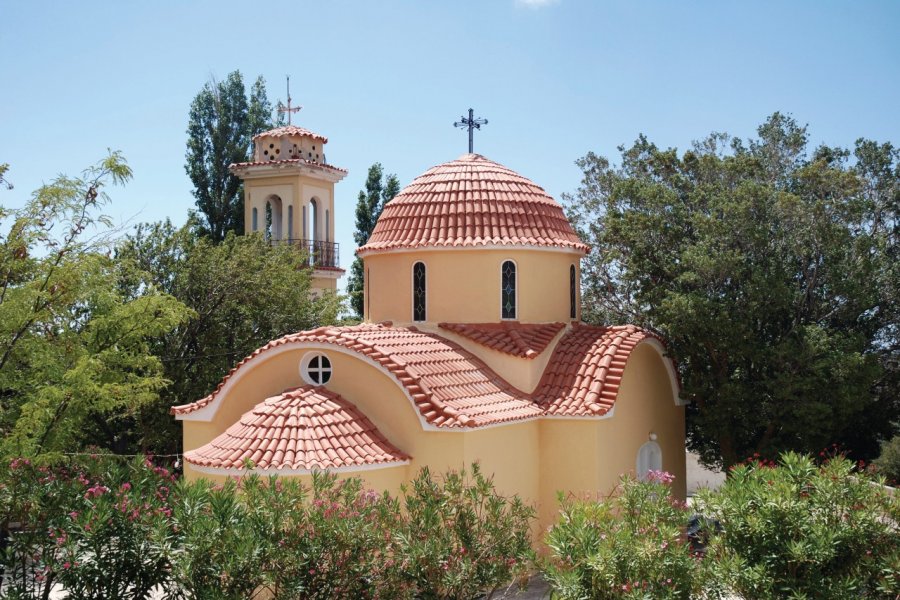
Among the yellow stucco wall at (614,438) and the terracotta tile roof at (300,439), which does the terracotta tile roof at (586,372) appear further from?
the terracotta tile roof at (300,439)

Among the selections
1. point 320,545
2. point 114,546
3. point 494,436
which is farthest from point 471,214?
point 114,546

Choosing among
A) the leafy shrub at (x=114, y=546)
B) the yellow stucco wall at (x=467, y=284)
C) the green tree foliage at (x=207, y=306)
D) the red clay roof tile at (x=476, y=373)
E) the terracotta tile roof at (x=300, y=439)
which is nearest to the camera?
the leafy shrub at (x=114, y=546)

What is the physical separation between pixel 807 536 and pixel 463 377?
8260mm

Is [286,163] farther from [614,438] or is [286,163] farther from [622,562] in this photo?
[622,562]

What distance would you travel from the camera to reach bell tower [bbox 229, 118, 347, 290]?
112 feet

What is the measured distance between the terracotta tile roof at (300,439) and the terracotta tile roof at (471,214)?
4662mm

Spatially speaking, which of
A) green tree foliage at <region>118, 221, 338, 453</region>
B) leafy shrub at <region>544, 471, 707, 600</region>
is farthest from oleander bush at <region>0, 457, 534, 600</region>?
green tree foliage at <region>118, 221, 338, 453</region>

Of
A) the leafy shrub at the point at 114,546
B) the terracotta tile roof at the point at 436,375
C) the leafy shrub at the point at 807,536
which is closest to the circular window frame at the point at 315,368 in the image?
the terracotta tile roof at the point at 436,375

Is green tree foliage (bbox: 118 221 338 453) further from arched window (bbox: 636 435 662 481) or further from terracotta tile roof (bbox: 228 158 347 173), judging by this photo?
arched window (bbox: 636 435 662 481)

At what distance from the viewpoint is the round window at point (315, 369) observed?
17734 millimetres

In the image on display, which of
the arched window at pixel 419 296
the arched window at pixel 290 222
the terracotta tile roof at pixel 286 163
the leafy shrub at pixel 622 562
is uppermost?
the terracotta tile roof at pixel 286 163

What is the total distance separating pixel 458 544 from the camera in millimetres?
11039

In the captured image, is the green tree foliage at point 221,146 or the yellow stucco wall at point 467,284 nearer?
the yellow stucco wall at point 467,284

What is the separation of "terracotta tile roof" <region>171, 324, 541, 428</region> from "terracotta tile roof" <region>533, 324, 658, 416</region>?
499 mm
